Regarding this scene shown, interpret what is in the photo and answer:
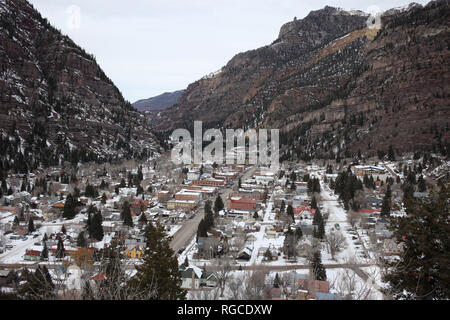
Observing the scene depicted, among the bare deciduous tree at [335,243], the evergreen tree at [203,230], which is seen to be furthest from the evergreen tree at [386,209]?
the evergreen tree at [203,230]

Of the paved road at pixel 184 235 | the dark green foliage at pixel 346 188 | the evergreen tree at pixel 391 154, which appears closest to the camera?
the paved road at pixel 184 235

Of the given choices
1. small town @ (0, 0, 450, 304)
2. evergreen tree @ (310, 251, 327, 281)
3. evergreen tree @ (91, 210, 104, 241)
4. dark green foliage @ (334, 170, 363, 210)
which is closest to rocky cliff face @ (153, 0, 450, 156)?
small town @ (0, 0, 450, 304)

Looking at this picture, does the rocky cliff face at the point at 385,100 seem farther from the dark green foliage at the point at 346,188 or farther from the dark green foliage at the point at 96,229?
the dark green foliage at the point at 96,229

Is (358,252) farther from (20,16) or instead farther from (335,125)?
(20,16)

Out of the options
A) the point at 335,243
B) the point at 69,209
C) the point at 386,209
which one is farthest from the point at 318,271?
the point at 69,209

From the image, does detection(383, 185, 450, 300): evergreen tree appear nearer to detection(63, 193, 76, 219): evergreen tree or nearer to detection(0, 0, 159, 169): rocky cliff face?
detection(63, 193, 76, 219): evergreen tree

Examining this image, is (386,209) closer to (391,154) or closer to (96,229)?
(96,229)

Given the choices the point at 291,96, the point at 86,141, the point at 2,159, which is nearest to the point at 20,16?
the point at 86,141
